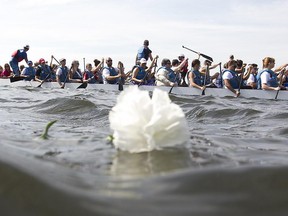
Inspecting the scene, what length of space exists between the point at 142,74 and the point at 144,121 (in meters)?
13.0

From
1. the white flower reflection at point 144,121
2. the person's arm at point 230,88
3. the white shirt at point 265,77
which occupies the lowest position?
the person's arm at point 230,88

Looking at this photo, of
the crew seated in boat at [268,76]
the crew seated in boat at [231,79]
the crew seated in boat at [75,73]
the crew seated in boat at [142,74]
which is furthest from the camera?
the crew seated in boat at [75,73]

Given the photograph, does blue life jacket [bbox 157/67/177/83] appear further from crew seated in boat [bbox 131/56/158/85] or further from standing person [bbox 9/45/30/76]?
standing person [bbox 9/45/30/76]

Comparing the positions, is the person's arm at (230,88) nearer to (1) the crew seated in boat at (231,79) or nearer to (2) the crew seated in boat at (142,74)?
(1) the crew seated in boat at (231,79)

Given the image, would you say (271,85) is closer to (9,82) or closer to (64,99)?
(64,99)

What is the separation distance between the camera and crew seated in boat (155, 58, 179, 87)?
42.9 ft

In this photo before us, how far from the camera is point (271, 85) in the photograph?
11.0 metres

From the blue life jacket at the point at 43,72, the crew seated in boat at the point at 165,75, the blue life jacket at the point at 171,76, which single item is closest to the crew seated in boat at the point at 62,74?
the blue life jacket at the point at 43,72

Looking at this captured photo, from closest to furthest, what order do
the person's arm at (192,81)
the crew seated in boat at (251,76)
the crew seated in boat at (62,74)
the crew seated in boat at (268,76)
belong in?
the crew seated in boat at (268,76) → the person's arm at (192,81) → the crew seated in boat at (251,76) → the crew seated in boat at (62,74)

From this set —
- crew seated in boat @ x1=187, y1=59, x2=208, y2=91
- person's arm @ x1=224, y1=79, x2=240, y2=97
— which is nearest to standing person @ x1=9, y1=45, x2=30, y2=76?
crew seated in boat @ x1=187, y1=59, x2=208, y2=91

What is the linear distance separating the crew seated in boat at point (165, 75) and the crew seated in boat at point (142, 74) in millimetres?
900

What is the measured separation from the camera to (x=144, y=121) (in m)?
1.57

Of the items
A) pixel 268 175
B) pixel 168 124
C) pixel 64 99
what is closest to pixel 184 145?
pixel 168 124

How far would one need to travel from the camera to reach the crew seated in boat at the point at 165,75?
13.1 m
